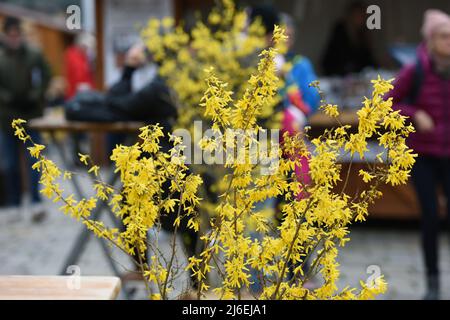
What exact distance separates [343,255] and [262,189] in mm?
4076

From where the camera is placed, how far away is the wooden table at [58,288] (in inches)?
89.2

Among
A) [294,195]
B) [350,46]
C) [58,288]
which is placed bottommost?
[58,288]

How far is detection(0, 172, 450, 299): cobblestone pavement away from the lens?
18.0 ft

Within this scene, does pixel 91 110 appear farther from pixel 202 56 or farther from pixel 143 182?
pixel 143 182

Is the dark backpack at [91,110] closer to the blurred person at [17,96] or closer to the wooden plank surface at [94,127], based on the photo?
the wooden plank surface at [94,127]

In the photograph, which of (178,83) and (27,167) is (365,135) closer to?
(178,83)

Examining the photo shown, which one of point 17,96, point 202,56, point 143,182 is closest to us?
point 143,182

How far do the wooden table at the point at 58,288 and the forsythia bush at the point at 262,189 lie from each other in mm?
130

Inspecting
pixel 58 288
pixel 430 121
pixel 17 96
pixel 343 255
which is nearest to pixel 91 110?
pixel 430 121

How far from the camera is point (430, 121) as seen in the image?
4.81 m

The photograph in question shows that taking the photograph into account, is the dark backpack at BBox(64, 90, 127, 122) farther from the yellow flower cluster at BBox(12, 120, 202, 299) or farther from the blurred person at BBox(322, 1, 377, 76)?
the blurred person at BBox(322, 1, 377, 76)

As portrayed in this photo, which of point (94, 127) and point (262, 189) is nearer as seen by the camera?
point (262, 189)

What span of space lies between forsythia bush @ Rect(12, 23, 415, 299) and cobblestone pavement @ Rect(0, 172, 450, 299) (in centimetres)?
268

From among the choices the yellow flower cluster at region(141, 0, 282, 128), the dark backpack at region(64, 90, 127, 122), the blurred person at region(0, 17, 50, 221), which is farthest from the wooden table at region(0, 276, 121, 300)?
the blurred person at region(0, 17, 50, 221)
